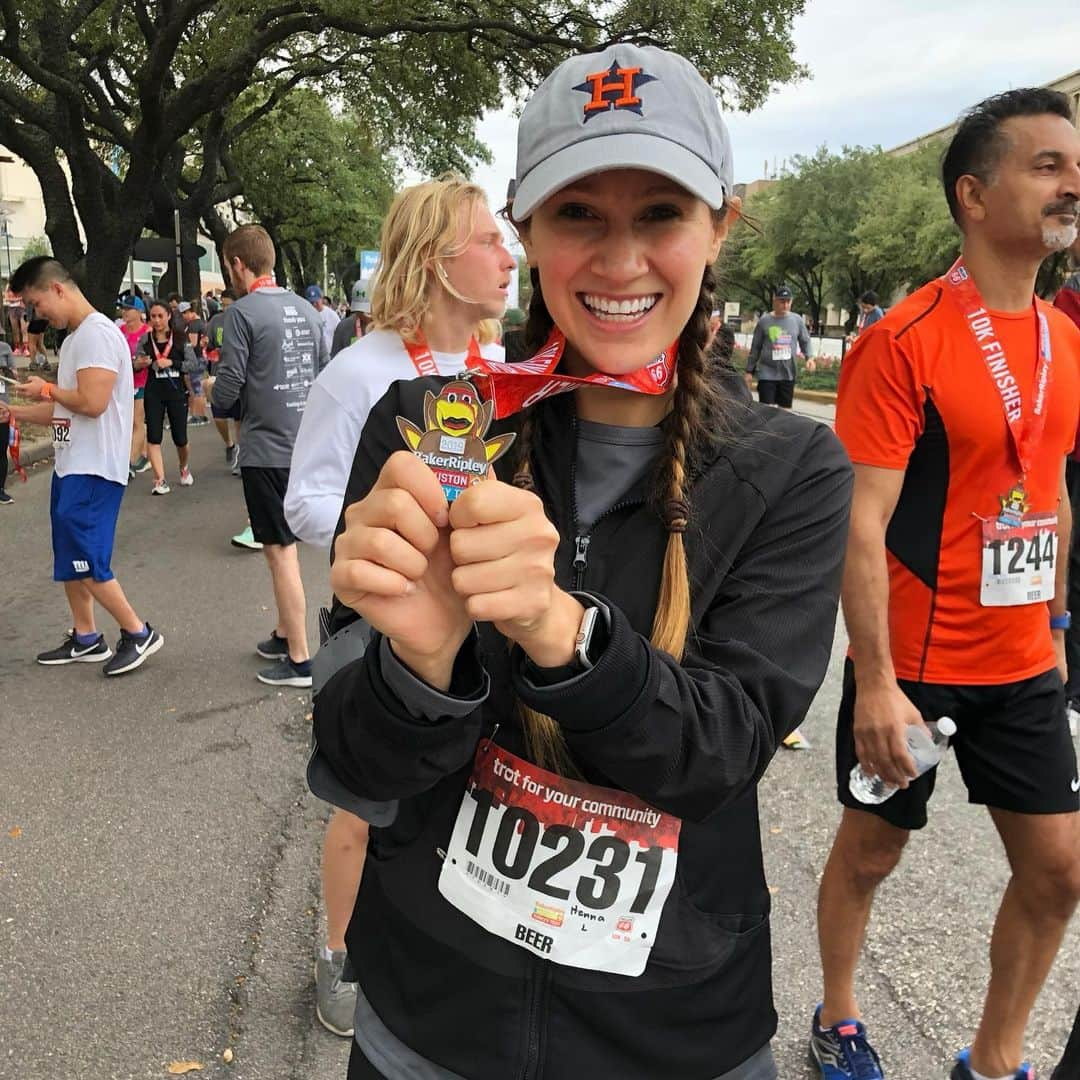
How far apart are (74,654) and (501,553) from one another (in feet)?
16.3

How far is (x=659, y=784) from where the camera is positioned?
107cm

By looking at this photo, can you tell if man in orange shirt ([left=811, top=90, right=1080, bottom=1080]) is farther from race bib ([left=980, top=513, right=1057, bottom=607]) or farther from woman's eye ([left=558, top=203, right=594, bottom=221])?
woman's eye ([left=558, top=203, right=594, bottom=221])

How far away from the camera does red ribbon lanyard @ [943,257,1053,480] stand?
221 centimetres

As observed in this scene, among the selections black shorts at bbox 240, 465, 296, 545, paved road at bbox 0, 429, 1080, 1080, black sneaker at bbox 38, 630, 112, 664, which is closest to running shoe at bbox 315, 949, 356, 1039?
paved road at bbox 0, 429, 1080, 1080

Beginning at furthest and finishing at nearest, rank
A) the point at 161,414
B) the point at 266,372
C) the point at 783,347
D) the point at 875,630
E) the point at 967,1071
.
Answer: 1. the point at 783,347
2. the point at 161,414
3. the point at 266,372
4. the point at 967,1071
5. the point at 875,630

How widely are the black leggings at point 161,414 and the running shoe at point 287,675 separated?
237 inches

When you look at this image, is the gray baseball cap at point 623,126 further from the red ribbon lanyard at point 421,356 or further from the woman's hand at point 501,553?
the red ribbon lanyard at point 421,356

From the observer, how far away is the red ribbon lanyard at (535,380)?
1.09 meters

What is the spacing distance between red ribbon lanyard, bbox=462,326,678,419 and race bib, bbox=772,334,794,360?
11511 millimetres

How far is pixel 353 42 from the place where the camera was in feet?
58.8

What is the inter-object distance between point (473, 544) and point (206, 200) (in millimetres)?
24163

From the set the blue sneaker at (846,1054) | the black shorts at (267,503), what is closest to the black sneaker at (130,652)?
the black shorts at (267,503)

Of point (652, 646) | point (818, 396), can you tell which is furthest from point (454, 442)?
point (818, 396)

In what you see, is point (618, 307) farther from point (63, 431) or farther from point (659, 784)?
point (63, 431)
